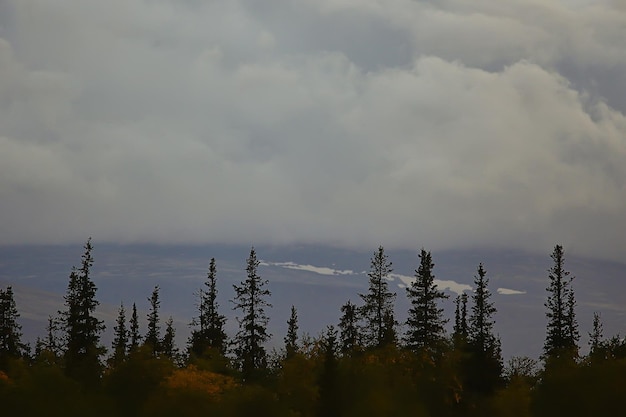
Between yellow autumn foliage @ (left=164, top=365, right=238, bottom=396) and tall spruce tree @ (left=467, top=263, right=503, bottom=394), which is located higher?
yellow autumn foliage @ (left=164, top=365, right=238, bottom=396)

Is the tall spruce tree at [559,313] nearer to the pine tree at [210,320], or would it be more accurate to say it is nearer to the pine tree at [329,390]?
the pine tree at [210,320]

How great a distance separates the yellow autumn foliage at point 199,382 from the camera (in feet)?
110

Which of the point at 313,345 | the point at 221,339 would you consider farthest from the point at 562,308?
the point at 313,345

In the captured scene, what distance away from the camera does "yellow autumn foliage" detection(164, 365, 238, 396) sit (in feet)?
110

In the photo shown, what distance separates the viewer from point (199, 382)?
118 feet

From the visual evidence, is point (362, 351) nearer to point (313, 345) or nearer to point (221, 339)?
point (313, 345)

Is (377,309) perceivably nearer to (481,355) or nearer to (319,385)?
(481,355)

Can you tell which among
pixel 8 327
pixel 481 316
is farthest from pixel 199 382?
pixel 481 316

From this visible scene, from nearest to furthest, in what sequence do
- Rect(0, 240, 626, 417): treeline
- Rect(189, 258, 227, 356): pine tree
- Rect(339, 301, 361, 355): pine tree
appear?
Rect(0, 240, 626, 417): treeline
Rect(339, 301, 361, 355): pine tree
Rect(189, 258, 227, 356): pine tree

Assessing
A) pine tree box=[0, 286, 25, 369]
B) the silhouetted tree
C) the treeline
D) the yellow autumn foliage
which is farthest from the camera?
pine tree box=[0, 286, 25, 369]

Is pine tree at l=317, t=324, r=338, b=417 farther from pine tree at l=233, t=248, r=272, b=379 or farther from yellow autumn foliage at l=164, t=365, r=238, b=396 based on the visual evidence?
pine tree at l=233, t=248, r=272, b=379

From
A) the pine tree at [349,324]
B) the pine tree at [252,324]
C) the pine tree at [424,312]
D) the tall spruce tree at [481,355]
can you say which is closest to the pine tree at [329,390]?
the tall spruce tree at [481,355]

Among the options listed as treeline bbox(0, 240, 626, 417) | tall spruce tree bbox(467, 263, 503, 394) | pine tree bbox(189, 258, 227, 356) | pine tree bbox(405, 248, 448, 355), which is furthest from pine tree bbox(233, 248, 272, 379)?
tall spruce tree bbox(467, 263, 503, 394)

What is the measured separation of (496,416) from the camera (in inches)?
1590
